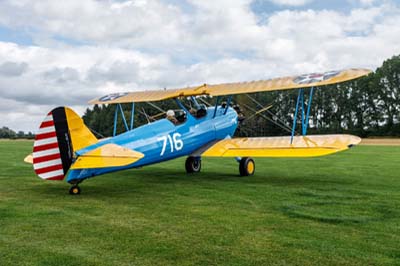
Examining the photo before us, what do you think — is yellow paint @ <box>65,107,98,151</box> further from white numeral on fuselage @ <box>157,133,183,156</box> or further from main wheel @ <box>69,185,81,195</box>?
white numeral on fuselage @ <box>157,133,183,156</box>

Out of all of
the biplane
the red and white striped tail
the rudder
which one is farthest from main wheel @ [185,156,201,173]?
the red and white striped tail

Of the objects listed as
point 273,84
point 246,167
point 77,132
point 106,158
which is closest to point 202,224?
point 106,158

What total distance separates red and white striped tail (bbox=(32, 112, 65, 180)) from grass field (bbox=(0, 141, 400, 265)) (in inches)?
18.7

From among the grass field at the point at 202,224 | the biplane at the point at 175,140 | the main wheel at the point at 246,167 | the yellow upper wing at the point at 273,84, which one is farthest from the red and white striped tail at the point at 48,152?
the main wheel at the point at 246,167

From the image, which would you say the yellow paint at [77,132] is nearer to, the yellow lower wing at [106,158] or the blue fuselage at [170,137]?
the blue fuselage at [170,137]

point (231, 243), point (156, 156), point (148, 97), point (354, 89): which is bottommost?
point (231, 243)

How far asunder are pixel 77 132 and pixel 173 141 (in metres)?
2.70

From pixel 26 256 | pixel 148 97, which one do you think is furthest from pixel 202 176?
pixel 26 256

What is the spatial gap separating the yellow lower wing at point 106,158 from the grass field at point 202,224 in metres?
0.64

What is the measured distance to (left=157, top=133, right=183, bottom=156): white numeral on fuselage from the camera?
909 cm

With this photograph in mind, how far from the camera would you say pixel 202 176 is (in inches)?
435

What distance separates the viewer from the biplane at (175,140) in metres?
7.19

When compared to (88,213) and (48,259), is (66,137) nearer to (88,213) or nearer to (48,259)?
(88,213)

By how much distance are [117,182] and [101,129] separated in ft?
251
